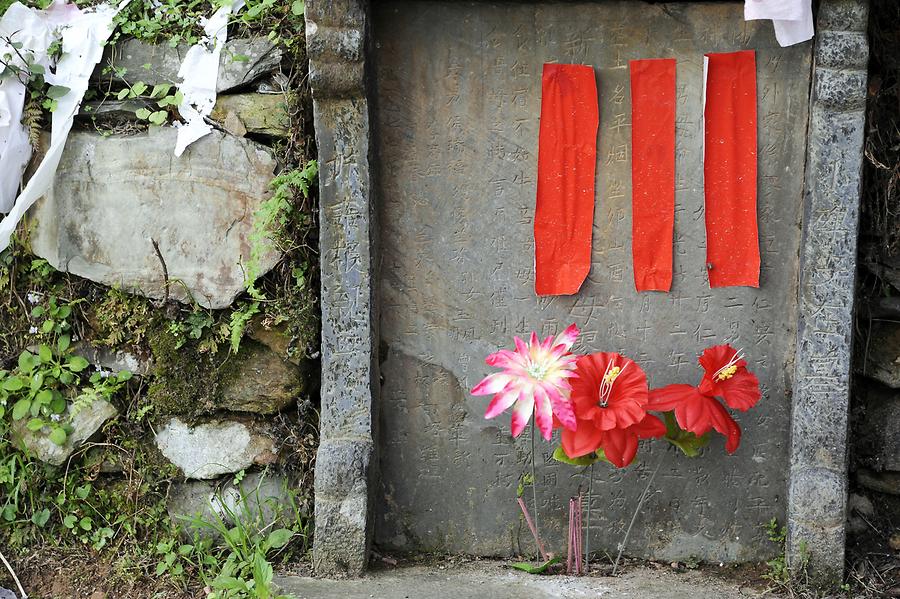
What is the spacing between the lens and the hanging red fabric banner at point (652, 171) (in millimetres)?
3021

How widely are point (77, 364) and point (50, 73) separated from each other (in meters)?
1.07

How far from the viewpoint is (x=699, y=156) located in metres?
3.05

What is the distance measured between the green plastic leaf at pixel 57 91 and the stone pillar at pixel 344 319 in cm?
95

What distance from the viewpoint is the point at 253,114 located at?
3197 millimetres

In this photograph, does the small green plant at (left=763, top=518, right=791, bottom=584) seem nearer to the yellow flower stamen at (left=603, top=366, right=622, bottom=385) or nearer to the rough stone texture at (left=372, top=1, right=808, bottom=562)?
the rough stone texture at (left=372, top=1, right=808, bottom=562)

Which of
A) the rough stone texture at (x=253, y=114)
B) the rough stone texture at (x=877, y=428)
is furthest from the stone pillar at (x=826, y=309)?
the rough stone texture at (x=253, y=114)

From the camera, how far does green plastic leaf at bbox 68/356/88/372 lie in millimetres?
3246

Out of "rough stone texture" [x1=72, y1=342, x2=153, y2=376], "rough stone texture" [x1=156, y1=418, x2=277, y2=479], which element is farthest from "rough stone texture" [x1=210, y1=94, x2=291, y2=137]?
"rough stone texture" [x1=156, y1=418, x2=277, y2=479]

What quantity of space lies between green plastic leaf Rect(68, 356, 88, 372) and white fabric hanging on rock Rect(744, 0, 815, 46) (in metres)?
2.61

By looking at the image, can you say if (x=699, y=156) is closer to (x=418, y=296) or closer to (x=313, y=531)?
(x=418, y=296)

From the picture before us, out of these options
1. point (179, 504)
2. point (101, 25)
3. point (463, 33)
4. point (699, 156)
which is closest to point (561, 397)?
point (699, 156)

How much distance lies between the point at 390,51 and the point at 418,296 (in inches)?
34.1

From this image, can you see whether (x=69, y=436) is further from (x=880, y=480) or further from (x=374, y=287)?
(x=880, y=480)

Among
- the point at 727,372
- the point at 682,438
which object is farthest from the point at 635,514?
the point at 727,372
